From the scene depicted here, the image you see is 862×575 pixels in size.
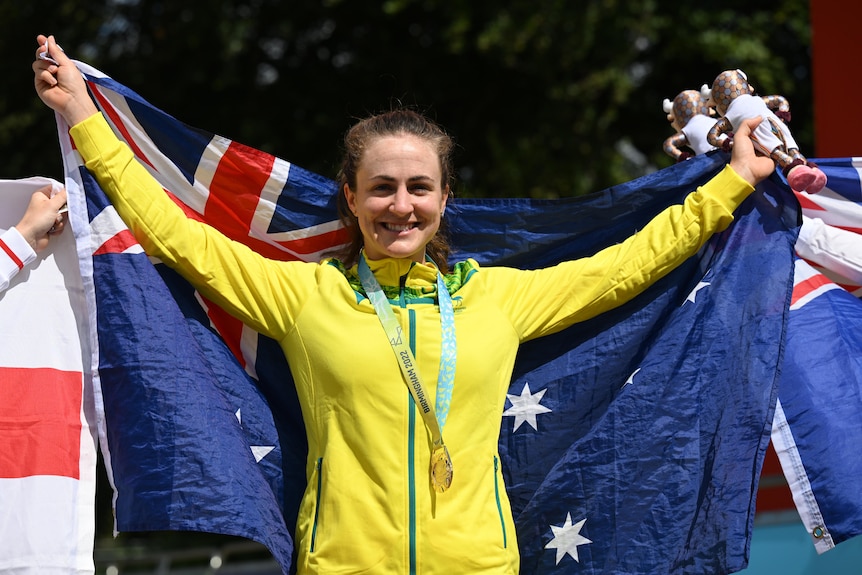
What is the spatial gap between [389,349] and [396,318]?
111 millimetres

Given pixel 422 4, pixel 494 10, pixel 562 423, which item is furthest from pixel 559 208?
pixel 422 4

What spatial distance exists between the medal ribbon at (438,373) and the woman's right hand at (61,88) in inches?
40.5

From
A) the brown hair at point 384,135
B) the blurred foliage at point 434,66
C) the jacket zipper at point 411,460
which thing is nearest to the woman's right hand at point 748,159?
the brown hair at point 384,135

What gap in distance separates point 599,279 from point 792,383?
2.54 feet

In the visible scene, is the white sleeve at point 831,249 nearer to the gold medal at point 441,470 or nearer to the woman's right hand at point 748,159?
the woman's right hand at point 748,159

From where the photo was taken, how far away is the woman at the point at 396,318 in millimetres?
3076

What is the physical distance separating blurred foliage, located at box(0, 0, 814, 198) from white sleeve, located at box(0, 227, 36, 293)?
5455 millimetres

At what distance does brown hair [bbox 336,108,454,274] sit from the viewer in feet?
11.1

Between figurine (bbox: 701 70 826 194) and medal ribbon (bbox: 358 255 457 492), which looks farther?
figurine (bbox: 701 70 826 194)

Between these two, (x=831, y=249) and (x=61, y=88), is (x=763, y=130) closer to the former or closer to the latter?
(x=831, y=249)

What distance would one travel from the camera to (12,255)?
346 cm

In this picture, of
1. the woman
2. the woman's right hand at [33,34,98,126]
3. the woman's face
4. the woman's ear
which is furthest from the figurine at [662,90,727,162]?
the woman's right hand at [33,34,98,126]

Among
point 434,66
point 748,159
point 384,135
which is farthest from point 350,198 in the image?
point 434,66

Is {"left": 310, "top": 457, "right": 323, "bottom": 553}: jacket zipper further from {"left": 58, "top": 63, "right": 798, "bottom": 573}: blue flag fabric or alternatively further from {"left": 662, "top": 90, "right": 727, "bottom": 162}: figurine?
{"left": 662, "top": 90, "right": 727, "bottom": 162}: figurine
